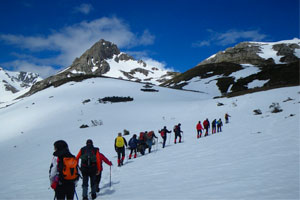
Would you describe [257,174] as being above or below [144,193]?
above

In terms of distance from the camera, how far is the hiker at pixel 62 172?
16.4 ft

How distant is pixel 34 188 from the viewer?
8.78m

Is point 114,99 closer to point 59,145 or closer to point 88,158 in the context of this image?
point 88,158

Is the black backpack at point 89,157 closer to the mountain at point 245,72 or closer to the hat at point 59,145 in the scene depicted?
the hat at point 59,145

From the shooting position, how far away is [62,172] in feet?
16.4

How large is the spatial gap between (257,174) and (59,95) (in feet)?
170

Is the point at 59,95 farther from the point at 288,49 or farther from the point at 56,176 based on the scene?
the point at 288,49

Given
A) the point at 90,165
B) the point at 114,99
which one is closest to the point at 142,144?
the point at 90,165

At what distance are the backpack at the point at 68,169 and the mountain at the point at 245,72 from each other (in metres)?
39.1

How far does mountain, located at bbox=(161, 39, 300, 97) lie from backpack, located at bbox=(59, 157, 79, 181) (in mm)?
39135

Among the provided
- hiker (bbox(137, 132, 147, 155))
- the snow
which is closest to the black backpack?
hiker (bbox(137, 132, 147, 155))

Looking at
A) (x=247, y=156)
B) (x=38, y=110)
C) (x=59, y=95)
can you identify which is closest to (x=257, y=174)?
(x=247, y=156)

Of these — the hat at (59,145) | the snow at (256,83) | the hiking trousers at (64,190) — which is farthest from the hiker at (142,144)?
the snow at (256,83)

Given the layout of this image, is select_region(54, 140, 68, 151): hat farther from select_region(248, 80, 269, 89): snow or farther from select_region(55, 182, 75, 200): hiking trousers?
select_region(248, 80, 269, 89): snow
